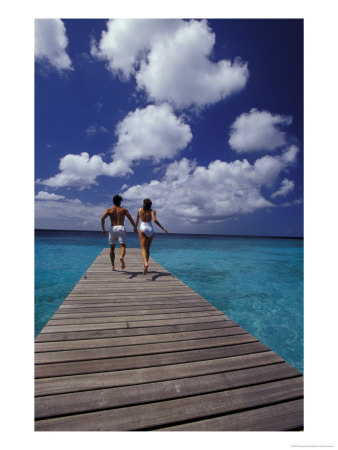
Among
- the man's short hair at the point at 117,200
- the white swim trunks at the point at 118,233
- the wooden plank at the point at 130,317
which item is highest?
the man's short hair at the point at 117,200

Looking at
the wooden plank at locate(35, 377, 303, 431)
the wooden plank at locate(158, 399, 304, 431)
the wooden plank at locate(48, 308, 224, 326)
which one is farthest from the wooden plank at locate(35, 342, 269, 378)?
the wooden plank at locate(48, 308, 224, 326)

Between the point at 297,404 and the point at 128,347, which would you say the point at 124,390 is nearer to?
the point at 128,347

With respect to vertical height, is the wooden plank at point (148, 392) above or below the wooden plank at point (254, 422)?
above

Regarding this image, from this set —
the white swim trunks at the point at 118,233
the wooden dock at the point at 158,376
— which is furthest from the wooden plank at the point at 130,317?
the white swim trunks at the point at 118,233

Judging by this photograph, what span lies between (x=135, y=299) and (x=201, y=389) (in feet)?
7.07

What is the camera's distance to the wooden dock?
1297 millimetres

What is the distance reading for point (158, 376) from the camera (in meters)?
1.65

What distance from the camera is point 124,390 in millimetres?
1495

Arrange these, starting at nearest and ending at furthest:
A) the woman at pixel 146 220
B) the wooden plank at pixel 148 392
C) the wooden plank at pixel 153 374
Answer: the wooden plank at pixel 148 392
the wooden plank at pixel 153 374
the woman at pixel 146 220

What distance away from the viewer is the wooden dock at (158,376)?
51.1 inches

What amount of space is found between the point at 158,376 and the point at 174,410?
1.07 feet

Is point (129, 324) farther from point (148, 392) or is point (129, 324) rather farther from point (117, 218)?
point (117, 218)

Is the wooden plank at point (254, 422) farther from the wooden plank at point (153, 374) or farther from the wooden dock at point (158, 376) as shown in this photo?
the wooden plank at point (153, 374)
